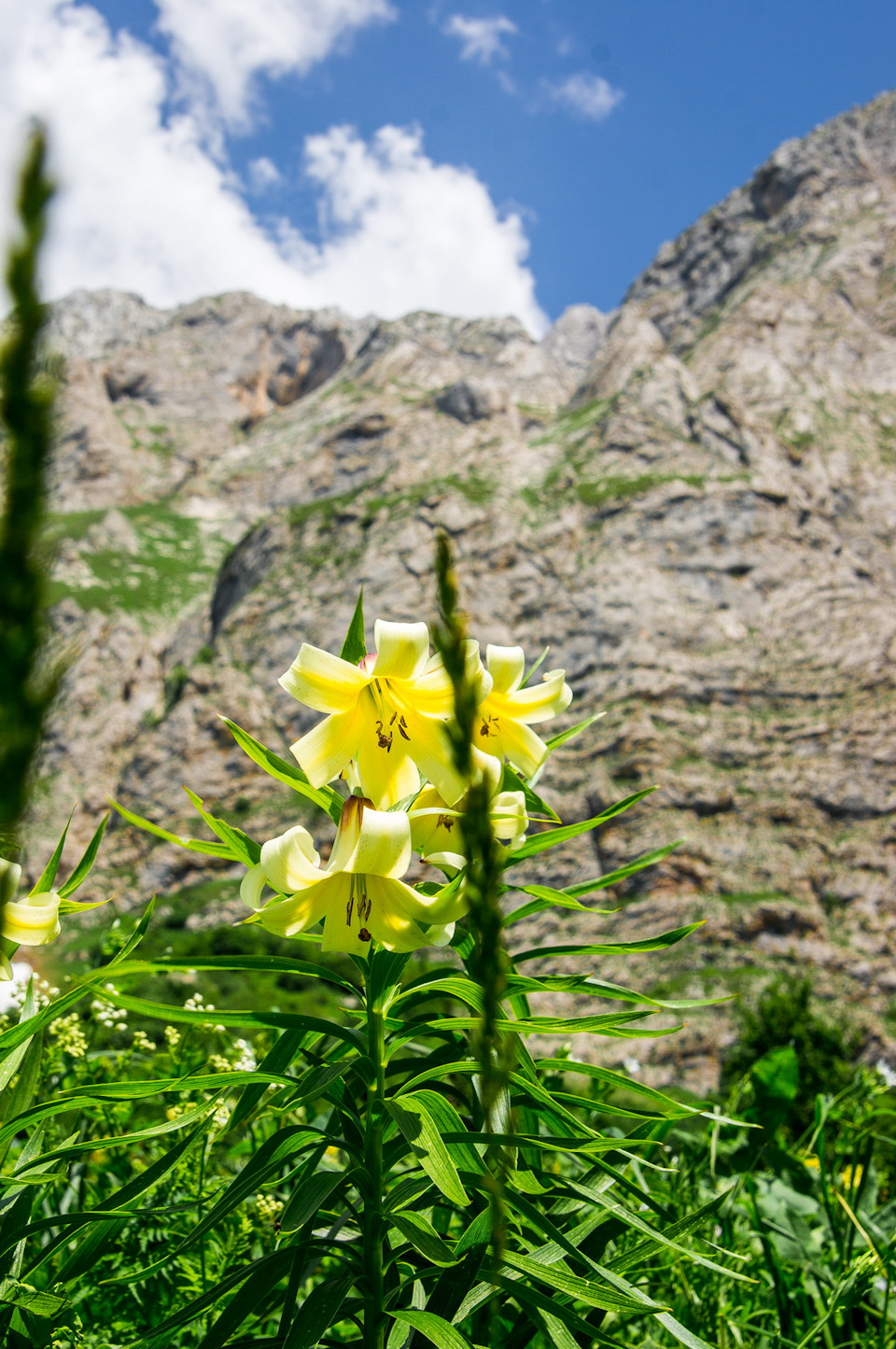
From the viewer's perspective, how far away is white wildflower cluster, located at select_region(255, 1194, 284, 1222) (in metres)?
1.38

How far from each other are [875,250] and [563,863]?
6951 centimetres

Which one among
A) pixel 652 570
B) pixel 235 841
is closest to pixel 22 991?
pixel 235 841

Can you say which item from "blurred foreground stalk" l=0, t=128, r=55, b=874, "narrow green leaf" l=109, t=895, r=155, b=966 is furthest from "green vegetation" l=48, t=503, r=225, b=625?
"blurred foreground stalk" l=0, t=128, r=55, b=874

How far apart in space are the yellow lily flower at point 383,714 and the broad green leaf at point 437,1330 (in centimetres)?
55

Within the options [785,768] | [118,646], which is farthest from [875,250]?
[118,646]

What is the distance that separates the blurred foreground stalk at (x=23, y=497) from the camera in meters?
0.31

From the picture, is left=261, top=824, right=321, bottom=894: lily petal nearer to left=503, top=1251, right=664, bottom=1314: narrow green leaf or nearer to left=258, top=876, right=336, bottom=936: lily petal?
left=258, top=876, right=336, bottom=936: lily petal

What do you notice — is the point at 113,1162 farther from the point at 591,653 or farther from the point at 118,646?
the point at 118,646

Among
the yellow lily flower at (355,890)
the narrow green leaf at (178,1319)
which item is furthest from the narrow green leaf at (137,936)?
the narrow green leaf at (178,1319)

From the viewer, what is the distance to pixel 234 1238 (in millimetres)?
1333

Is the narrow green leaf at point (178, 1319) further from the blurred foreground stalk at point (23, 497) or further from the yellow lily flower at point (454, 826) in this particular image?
the blurred foreground stalk at point (23, 497)

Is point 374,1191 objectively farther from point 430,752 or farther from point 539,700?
point 539,700

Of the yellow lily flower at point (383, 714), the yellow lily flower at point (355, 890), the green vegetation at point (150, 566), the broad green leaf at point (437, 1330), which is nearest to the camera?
the broad green leaf at point (437, 1330)

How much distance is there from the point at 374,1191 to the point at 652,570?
62.0 metres
